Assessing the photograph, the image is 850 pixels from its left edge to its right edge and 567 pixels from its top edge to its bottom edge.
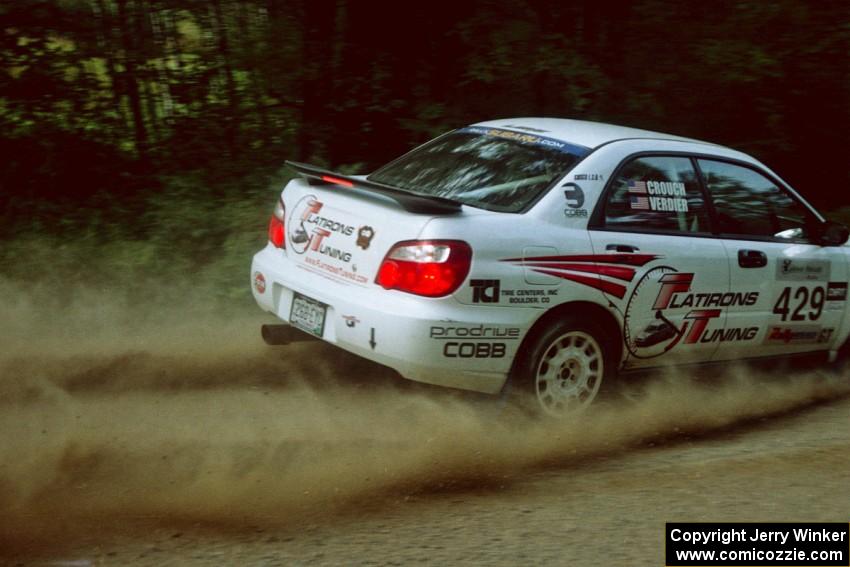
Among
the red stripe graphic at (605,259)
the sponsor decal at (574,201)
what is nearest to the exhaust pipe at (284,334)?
the red stripe graphic at (605,259)

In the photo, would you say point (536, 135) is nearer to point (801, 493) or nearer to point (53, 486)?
point (801, 493)

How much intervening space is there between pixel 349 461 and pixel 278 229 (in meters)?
1.64

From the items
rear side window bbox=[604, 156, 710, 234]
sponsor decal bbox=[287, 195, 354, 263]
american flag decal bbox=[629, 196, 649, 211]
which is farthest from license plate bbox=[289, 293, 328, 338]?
american flag decal bbox=[629, 196, 649, 211]

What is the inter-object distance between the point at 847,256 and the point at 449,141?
2.71m

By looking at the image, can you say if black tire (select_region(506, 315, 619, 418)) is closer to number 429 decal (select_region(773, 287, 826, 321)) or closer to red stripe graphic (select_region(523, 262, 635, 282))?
red stripe graphic (select_region(523, 262, 635, 282))

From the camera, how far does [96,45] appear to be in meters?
9.80

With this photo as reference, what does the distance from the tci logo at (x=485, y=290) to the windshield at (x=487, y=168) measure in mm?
473

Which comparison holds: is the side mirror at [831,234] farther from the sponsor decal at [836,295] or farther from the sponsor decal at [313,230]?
the sponsor decal at [313,230]

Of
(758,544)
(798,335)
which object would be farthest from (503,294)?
(798,335)

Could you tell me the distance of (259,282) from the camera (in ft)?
20.8

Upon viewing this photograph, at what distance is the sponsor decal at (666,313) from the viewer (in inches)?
239

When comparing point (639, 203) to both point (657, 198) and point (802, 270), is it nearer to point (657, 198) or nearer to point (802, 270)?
point (657, 198)

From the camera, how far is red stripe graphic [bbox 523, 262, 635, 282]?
568cm

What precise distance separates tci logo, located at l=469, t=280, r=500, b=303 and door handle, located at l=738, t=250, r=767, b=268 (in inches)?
70.8
